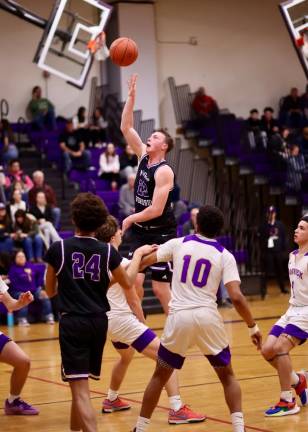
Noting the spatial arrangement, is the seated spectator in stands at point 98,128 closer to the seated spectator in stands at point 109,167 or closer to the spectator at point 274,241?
the seated spectator in stands at point 109,167

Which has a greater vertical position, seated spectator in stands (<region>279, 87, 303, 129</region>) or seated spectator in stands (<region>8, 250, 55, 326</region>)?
seated spectator in stands (<region>279, 87, 303, 129</region>)

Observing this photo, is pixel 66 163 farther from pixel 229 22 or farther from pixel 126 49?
pixel 126 49

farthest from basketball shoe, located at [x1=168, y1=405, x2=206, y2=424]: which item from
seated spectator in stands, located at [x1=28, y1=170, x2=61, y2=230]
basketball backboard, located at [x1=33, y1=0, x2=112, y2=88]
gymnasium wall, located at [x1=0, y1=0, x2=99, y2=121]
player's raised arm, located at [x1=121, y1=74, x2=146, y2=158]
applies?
gymnasium wall, located at [x1=0, y1=0, x2=99, y2=121]

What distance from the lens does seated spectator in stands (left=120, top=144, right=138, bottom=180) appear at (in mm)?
18953

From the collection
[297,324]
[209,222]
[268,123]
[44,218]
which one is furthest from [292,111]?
[209,222]

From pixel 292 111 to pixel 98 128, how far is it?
572cm

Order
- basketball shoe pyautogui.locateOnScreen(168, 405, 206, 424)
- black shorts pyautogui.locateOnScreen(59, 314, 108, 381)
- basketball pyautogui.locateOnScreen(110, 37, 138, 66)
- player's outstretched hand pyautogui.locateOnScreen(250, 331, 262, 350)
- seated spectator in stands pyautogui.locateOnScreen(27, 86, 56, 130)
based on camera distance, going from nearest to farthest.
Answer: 1. black shorts pyautogui.locateOnScreen(59, 314, 108, 381)
2. player's outstretched hand pyautogui.locateOnScreen(250, 331, 262, 350)
3. basketball shoe pyautogui.locateOnScreen(168, 405, 206, 424)
4. basketball pyautogui.locateOnScreen(110, 37, 138, 66)
5. seated spectator in stands pyautogui.locateOnScreen(27, 86, 56, 130)

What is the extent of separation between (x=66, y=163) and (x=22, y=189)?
2838 millimetres

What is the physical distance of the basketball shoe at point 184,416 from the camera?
268 inches

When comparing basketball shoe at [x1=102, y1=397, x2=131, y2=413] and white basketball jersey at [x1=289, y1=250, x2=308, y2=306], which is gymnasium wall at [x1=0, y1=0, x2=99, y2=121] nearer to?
basketball shoe at [x1=102, y1=397, x2=131, y2=413]

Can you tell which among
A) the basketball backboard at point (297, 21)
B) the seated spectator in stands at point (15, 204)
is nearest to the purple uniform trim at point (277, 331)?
the seated spectator in stands at point (15, 204)

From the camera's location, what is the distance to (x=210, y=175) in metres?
22.5

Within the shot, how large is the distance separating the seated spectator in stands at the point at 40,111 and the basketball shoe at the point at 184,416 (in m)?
14.5

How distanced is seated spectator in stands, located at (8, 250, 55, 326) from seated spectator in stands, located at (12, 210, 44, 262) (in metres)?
0.31
